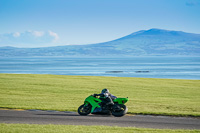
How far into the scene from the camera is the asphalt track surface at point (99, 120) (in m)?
12.2

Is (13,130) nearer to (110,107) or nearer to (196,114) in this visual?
(110,107)

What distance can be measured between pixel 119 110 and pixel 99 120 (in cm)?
142

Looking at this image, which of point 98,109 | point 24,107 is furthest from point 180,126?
point 24,107

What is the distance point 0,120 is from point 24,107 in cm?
398

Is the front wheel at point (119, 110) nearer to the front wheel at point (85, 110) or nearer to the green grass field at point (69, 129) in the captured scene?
the front wheel at point (85, 110)

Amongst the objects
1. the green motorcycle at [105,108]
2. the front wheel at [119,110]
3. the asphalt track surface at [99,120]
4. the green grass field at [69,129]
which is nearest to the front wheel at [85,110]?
the green motorcycle at [105,108]

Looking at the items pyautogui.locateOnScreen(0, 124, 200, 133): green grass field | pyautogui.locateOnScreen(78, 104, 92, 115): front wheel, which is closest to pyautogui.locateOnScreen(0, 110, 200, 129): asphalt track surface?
pyautogui.locateOnScreen(78, 104, 92, 115): front wheel

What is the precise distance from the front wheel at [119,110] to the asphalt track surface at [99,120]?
222mm

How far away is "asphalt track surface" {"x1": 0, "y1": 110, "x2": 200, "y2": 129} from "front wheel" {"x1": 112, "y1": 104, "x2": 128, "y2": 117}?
Answer: 22cm

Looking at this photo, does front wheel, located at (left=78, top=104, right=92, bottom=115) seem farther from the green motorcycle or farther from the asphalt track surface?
the asphalt track surface

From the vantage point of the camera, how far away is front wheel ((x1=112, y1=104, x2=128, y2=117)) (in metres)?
13.9

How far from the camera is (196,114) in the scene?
49.6 ft

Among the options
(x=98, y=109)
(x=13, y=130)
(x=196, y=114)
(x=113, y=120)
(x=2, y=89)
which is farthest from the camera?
(x=2, y=89)

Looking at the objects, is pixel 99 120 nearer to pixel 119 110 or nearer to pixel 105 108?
pixel 105 108
